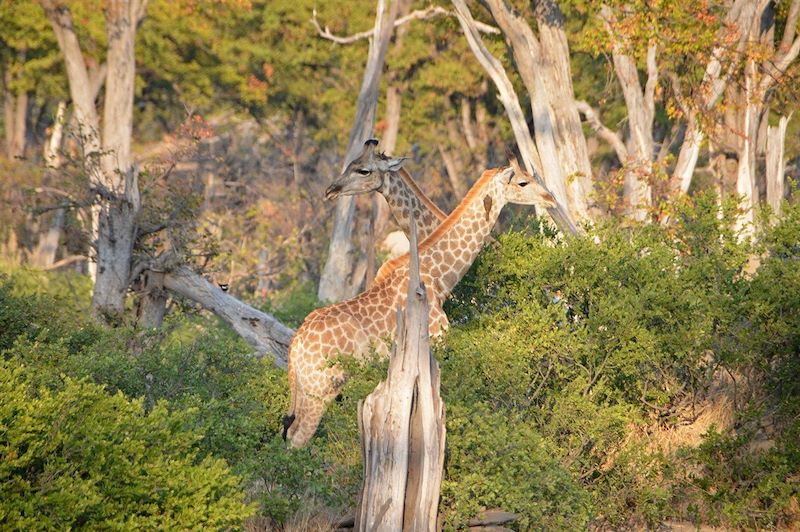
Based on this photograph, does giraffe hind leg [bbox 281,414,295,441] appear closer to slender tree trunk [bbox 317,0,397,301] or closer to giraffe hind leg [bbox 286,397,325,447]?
giraffe hind leg [bbox 286,397,325,447]

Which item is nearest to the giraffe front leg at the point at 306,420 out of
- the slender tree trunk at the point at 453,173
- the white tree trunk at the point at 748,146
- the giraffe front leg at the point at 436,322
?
the giraffe front leg at the point at 436,322

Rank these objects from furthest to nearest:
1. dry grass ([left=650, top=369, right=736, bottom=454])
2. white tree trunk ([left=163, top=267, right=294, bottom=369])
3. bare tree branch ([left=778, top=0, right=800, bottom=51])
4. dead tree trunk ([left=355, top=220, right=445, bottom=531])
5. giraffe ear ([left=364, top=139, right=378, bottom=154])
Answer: bare tree branch ([left=778, top=0, right=800, bottom=51]) < white tree trunk ([left=163, top=267, right=294, bottom=369]) < giraffe ear ([left=364, top=139, right=378, bottom=154]) < dry grass ([left=650, top=369, right=736, bottom=454]) < dead tree trunk ([left=355, top=220, right=445, bottom=531])

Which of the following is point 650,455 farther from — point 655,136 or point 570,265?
point 655,136

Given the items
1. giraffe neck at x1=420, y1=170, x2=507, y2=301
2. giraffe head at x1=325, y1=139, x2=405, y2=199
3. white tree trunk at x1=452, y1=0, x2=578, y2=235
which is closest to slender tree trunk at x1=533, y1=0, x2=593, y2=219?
white tree trunk at x1=452, y1=0, x2=578, y2=235

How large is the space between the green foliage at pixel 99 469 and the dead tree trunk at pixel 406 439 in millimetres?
894

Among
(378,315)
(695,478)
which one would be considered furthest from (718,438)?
(378,315)

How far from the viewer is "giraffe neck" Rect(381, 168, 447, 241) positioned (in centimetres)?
1203

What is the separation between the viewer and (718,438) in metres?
9.53

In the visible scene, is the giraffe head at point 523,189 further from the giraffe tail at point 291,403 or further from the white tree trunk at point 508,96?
the white tree trunk at point 508,96

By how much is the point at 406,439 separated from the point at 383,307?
320 centimetres

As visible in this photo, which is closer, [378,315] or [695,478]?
[695,478]

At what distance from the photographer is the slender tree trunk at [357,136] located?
24531 mm

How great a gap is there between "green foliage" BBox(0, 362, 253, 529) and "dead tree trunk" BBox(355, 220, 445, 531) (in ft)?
2.93

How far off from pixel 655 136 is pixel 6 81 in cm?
1773
